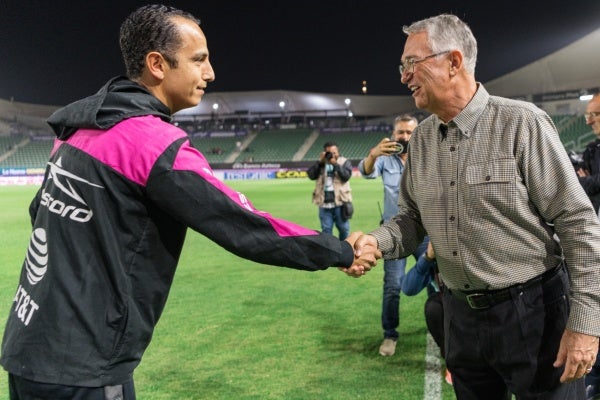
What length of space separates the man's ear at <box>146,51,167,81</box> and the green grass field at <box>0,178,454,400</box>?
315 centimetres

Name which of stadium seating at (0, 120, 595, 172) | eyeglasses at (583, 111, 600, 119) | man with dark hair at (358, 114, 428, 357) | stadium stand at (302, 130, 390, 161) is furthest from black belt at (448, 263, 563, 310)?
stadium stand at (302, 130, 390, 161)

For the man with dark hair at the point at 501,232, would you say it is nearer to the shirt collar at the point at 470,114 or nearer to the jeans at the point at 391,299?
the shirt collar at the point at 470,114

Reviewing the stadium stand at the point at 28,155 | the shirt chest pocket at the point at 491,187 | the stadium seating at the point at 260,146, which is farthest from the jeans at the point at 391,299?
the stadium stand at the point at 28,155

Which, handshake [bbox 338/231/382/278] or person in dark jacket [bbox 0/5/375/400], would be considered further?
handshake [bbox 338/231/382/278]

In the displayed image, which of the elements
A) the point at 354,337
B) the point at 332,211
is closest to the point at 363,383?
the point at 354,337

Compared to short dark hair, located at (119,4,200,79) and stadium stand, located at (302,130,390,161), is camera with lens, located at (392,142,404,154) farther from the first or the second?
stadium stand, located at (302,130,390,161)

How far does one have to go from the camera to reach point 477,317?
2.53 metres

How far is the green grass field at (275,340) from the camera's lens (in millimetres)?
4555

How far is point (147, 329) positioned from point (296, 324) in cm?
459

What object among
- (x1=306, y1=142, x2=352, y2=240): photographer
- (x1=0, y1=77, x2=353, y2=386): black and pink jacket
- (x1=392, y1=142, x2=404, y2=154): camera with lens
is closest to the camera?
(x1=0, y1=77, x2=353, y2=386): black and pink jacket

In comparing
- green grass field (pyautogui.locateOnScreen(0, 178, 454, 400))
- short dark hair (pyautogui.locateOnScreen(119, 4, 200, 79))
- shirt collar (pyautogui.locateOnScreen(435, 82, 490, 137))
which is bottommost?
green grass field (pyautogui.locateOnScreen(0, 178, 454, 400))

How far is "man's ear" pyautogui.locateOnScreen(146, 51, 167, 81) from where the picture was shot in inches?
81.6

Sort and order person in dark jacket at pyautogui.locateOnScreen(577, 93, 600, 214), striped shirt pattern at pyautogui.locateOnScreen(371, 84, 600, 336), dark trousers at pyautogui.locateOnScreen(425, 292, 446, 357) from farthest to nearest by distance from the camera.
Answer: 1. person in dark jacket at pyautogui.locateOnScreen(577, 93, 600, 214)
2. dark trousers at pyautogui.locateOnScreen(425, 292, 446, 357)
3. striped shirt pattern at pyautogui.locateOnScreen(371, 84, 600, 336)

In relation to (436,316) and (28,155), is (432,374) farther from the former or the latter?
(28,155)
